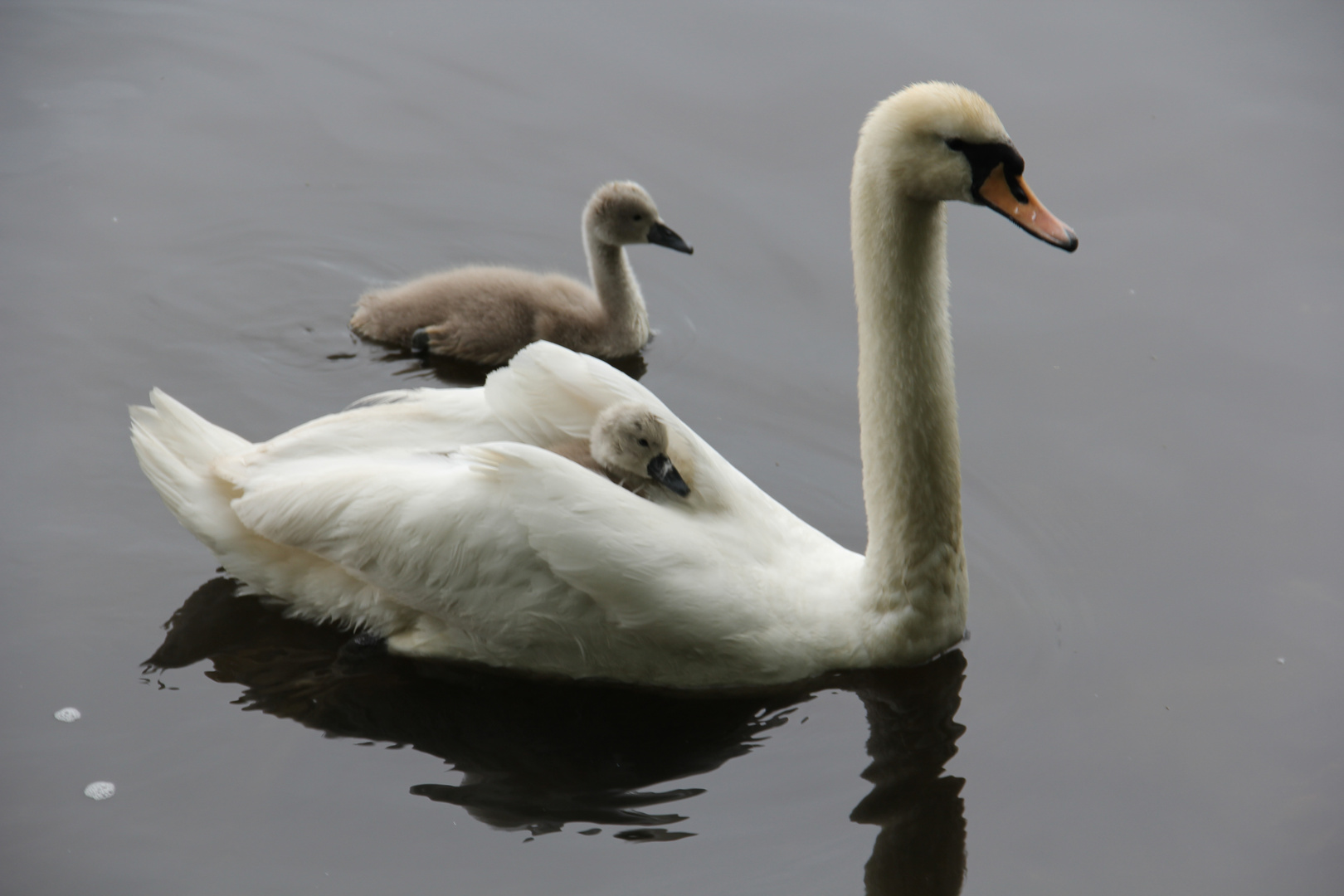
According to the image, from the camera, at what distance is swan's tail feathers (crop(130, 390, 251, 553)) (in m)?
4.29

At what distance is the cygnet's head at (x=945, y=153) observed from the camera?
3.67 meters

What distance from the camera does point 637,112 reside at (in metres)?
7.23

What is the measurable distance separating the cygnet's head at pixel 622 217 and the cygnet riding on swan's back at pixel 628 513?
172cm

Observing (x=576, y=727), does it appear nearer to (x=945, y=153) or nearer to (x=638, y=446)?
(x=638, y=446)

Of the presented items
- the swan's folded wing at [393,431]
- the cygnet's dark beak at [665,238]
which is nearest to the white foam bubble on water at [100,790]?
the swan's folded wing at [393,431]

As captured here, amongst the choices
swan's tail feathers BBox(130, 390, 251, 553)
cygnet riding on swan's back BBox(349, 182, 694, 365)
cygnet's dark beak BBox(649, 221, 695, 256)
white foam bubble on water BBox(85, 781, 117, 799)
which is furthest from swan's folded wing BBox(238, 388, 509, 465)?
cygnet's dark beak BBox(649, 221, 695, 256)

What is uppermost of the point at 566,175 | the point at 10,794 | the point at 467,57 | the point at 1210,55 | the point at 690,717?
the point at 1210,55

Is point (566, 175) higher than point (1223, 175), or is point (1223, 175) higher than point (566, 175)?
point (1223, 175)

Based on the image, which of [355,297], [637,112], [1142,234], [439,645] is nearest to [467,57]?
[637,112]

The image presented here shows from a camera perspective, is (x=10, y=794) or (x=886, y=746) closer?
(x=10, y=794)

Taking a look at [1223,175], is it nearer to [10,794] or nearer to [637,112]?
[637,112]

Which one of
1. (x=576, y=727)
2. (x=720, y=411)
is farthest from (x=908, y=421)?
(x=720, y=411)

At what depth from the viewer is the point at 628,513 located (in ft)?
12.6

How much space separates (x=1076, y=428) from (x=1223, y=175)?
2150 millimetres
